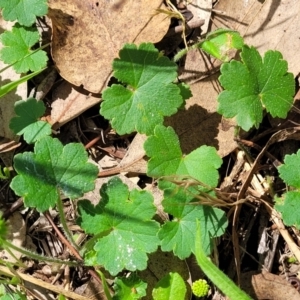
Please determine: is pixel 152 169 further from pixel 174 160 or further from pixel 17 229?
pixel 17 229

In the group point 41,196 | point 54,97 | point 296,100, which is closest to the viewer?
point 41,196

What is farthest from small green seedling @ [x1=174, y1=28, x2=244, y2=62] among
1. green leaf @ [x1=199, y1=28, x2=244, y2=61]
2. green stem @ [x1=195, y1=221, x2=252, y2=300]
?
green stem @ [x1=195, y1=221, x2=252, y2=300]

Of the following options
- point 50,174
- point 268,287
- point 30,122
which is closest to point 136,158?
point 50,174

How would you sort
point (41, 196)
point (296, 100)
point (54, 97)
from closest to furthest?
point (41, 196)
point (296, 100)
point (54, 97)

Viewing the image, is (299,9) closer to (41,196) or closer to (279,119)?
(279,119)

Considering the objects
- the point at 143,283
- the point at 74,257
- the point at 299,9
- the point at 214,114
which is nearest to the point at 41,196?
the point at 74,257

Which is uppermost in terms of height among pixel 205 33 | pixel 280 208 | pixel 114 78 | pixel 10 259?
pixel 205 33

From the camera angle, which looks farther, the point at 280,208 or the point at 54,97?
the point at 54,97
